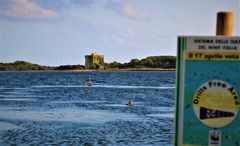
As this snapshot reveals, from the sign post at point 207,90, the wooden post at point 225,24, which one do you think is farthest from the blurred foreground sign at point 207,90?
the wooden post at point 225,24

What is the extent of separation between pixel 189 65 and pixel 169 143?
1878cm

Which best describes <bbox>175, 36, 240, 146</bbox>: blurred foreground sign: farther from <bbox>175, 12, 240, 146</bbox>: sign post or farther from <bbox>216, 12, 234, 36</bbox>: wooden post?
<bbox>216, 12, 234, 36</bbox>: wooden post

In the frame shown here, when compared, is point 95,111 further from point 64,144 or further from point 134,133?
point 64,144

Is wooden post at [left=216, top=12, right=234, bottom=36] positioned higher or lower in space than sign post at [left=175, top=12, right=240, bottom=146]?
higher

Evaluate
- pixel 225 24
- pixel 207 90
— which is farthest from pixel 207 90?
pixel 225 24

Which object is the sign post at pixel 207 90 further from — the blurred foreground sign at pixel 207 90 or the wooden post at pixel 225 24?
the wooden post at pixel 225 24

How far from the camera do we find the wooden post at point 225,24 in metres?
5.21

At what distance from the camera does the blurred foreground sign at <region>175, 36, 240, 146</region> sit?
500 cm

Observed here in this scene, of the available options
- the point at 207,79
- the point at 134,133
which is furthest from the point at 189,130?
the point at 134,133

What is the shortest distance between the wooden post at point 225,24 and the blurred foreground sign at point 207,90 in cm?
22

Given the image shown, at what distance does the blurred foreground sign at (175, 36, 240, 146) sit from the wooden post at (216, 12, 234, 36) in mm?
222

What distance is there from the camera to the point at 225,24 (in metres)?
5.22

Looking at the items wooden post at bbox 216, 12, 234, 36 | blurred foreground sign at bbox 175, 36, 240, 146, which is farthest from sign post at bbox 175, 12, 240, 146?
wooden post at bbox 216, 12, 234, 36

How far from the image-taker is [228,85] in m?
5.02
